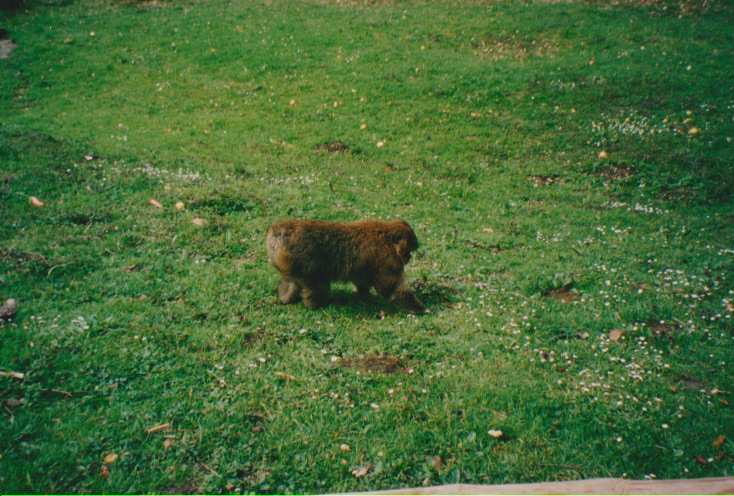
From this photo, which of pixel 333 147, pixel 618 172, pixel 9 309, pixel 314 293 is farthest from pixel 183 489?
pixel 618 172

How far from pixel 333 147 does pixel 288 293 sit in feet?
21.6

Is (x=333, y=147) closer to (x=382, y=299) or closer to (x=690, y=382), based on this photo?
(x=382, y=299)

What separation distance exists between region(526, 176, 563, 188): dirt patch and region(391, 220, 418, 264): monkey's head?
5.75 meters

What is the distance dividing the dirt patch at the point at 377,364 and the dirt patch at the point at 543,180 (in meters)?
7.19

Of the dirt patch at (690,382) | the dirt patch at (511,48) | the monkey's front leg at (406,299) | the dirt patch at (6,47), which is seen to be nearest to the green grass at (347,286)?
the dirt patch at (690,382)

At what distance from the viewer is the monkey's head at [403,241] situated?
6.21m

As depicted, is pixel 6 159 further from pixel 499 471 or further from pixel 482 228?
pixel 499 471

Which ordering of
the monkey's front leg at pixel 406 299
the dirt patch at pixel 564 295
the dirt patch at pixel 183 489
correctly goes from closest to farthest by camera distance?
the dirt patch at pixel 183 489, the monkey's front leg at pixel 406 299, the dirt patch at pixel 564 295

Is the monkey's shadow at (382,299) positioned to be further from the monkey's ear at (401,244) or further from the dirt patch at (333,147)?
the dirt patch at (333,147)

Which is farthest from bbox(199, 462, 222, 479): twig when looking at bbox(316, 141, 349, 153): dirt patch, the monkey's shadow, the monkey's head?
bbox(316, 141, 349, 153): dirt patch

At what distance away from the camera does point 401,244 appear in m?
6.21

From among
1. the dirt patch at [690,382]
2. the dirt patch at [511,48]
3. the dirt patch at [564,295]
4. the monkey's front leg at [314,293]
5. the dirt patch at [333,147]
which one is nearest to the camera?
the dirt patch at [690,382]

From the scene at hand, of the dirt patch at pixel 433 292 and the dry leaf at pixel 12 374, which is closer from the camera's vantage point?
the dry leaf at pixel 12 374

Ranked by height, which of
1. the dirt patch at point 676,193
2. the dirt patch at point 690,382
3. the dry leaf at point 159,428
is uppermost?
the dirt patch at point 676,193
